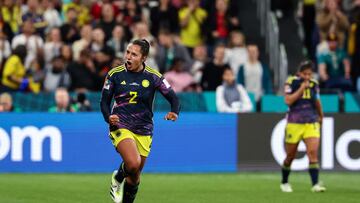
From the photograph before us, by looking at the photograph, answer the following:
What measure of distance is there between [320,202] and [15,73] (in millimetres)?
9157

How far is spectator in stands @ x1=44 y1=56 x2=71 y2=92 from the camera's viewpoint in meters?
22.7

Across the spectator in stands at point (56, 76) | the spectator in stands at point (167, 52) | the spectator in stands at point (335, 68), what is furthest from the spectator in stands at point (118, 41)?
the spectator in stands at point (335, 68)

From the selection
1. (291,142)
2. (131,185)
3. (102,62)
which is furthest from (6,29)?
(131,185)

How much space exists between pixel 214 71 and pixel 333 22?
12.6ft

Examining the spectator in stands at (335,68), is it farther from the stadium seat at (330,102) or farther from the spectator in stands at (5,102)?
the spectator in stands at (5,102)

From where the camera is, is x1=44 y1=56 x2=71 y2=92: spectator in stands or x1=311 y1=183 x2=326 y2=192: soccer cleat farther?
x1=44 y1=56 x2=71 y2=92: spectator in stands

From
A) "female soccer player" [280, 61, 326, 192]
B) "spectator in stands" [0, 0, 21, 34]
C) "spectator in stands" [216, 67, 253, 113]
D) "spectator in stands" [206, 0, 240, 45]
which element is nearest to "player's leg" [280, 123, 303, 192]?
"female soccer player" [280, 61, 326, 192]

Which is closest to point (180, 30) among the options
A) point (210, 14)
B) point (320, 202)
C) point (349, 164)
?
point (210, 14)

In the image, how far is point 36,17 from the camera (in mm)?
23891

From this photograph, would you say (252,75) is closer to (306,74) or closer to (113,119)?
(306,74)

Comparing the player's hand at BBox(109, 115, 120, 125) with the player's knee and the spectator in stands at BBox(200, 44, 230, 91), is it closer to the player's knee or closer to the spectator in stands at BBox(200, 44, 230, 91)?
the player's knee

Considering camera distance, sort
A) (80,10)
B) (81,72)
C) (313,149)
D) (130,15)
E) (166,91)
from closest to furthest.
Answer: (166,91) < (313,149) < (81,72) < (130,15) < (80,10)

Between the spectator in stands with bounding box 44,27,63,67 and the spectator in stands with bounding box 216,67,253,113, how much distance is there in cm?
378

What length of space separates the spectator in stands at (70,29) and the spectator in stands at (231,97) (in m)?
3.81
